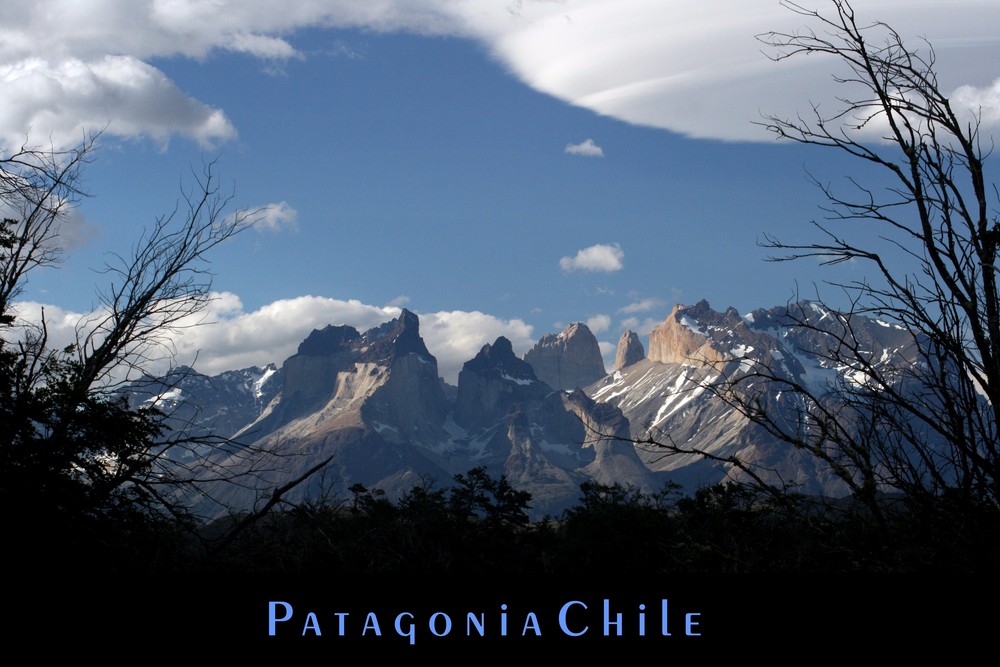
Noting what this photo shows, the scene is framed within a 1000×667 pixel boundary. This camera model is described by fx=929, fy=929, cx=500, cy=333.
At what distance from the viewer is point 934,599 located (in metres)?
6.44

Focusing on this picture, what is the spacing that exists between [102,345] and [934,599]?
967 cm

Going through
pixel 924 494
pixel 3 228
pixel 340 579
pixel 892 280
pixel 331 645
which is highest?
pixel 3 228

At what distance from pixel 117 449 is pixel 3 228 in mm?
4046

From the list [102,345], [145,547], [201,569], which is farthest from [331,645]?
[102,345]

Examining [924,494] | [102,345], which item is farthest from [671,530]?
[924,494]

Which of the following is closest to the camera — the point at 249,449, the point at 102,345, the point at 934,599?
the point at 934,599

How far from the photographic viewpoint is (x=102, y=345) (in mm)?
11617

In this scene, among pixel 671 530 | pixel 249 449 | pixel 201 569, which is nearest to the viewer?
pixel 201 569

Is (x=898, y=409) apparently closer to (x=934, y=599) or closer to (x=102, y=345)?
(x=934, y=599)

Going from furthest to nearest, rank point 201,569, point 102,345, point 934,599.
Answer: point 102,345
point 201,569
point 934,599

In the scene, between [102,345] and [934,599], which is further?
[102,345]

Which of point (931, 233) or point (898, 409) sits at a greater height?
point (931, 233)

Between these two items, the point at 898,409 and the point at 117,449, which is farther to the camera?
the point at 117,449

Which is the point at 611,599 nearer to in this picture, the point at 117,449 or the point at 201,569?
the point at 201,569
